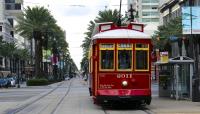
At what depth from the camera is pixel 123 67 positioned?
25953 mm

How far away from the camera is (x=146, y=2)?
7475 inches

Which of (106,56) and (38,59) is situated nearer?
(106,56)

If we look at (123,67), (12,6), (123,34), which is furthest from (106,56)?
(12,6)

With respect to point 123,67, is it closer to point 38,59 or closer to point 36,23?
point 36,23

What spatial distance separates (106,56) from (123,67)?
0.90 m

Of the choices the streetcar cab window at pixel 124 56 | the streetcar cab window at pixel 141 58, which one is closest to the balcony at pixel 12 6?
the streetcar cab window at pixel 124 56

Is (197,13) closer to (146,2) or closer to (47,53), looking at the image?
(47,53)

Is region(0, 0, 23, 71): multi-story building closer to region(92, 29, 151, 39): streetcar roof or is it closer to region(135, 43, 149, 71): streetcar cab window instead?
region(92, 29, 151, 39): streetcar roof

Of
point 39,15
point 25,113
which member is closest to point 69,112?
point 25,113

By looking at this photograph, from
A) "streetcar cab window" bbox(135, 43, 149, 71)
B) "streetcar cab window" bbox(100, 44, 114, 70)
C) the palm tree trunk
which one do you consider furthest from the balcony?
"streetcar cab window" bbox(135, 43, 149, 71)

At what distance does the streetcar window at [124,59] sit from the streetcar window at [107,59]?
356 mm

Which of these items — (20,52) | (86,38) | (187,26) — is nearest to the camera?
(187,26)

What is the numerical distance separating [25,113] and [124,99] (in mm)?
4375

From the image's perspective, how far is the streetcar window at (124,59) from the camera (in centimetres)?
2589
